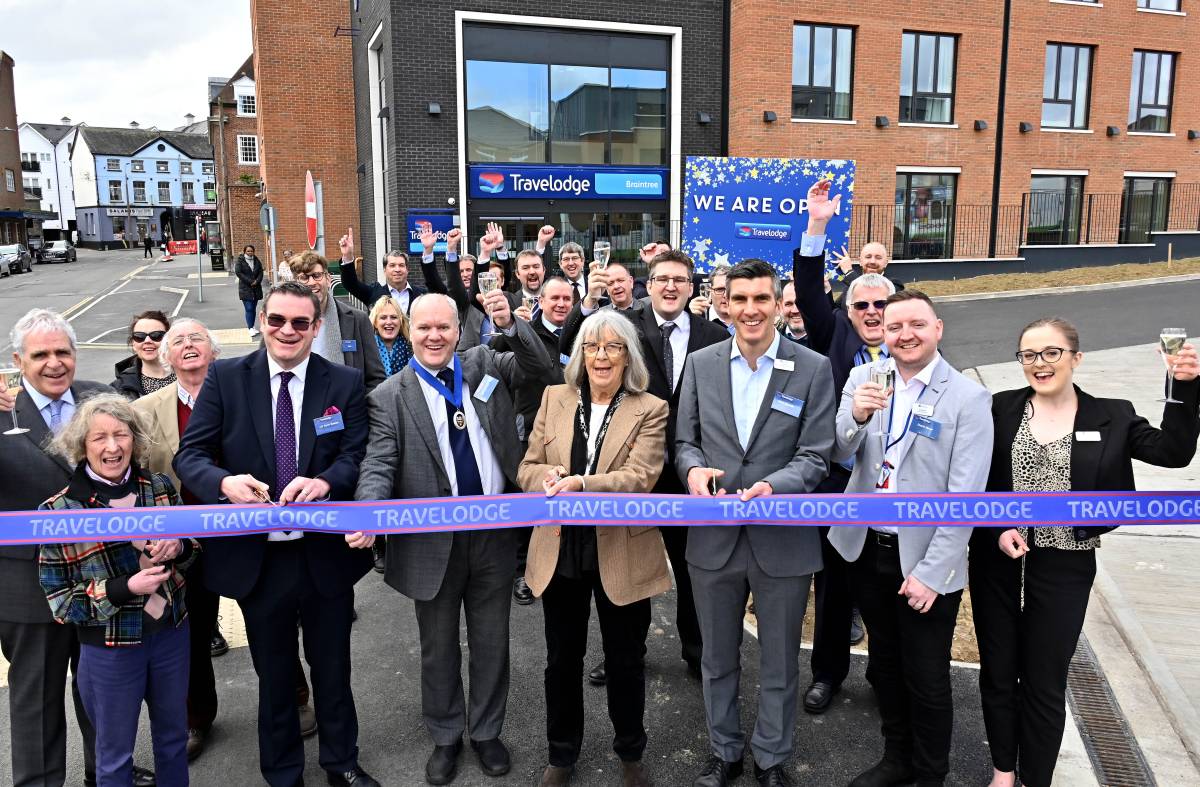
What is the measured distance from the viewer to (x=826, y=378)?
368 centimetres

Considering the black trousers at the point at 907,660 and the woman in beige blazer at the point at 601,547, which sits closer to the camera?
the black trousers at the point at 907,660

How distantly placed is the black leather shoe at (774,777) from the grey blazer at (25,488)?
10.4ft

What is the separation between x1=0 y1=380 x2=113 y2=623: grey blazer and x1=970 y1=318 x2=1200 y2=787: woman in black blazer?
397 cm

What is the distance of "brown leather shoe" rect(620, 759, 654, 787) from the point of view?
370cm

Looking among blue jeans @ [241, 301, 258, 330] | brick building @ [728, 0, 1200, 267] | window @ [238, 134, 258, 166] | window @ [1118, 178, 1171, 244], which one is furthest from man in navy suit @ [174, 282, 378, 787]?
window @ [238, 134, 258, 166]

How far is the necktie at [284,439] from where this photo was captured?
3559 millimetres

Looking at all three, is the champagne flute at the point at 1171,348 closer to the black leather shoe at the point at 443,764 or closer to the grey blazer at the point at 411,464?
the grey blazer at the point at 411,464

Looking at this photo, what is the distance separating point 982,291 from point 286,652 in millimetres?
20583

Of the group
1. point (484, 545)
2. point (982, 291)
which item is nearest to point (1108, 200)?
point (982, 291)

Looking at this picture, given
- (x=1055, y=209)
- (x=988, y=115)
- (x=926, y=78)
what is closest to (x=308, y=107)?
(x=926, y=78)

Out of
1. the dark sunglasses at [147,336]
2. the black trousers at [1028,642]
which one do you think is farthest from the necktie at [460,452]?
the black trousers at [1028,642]

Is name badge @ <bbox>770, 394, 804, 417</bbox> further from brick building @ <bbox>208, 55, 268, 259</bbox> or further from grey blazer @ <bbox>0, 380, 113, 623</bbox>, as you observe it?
brick building @ <bbox>208, 55, 268, 259</bbox>

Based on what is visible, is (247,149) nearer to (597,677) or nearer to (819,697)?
(597,677)

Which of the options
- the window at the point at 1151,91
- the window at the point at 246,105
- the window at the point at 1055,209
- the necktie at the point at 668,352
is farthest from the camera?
the window at the point at 246,105
